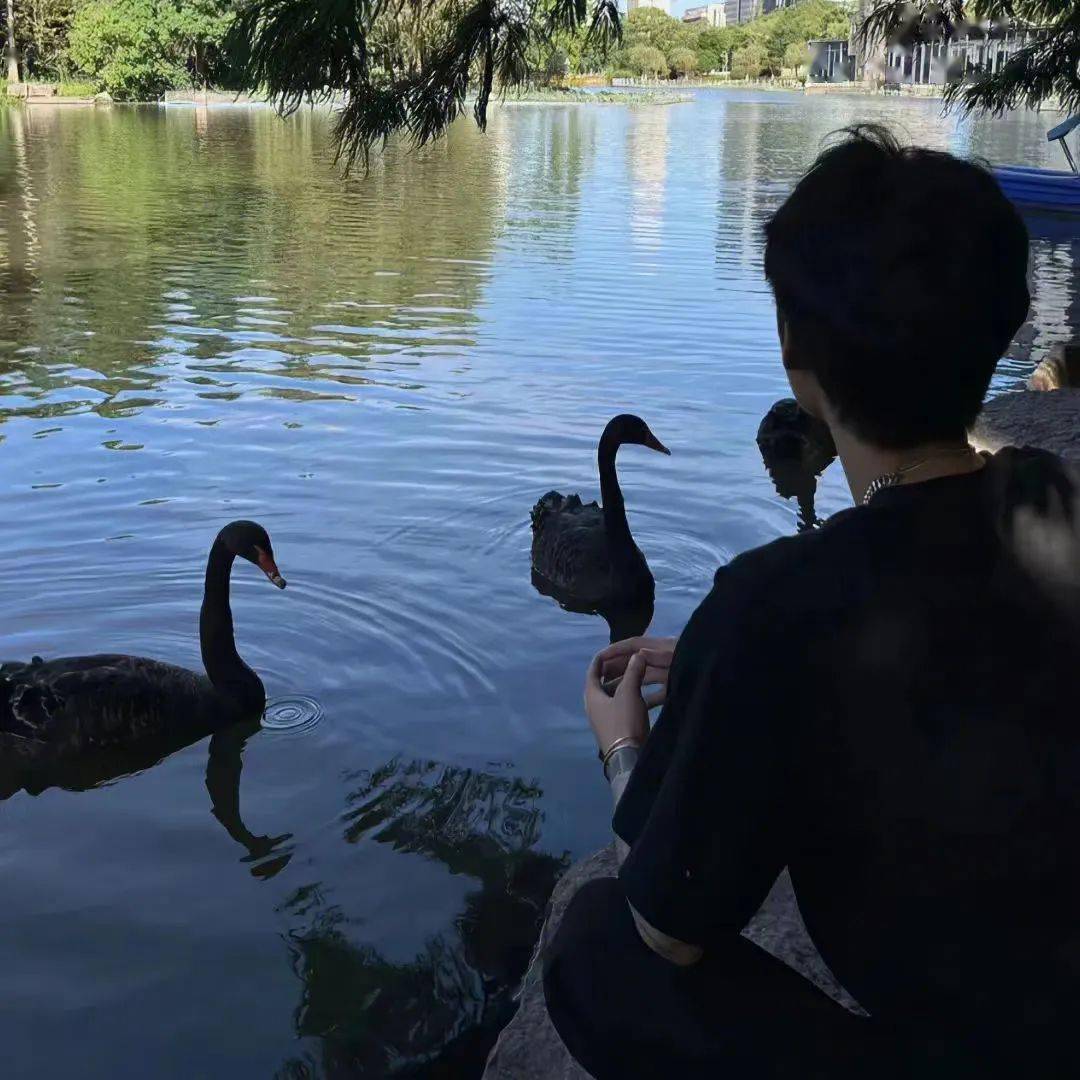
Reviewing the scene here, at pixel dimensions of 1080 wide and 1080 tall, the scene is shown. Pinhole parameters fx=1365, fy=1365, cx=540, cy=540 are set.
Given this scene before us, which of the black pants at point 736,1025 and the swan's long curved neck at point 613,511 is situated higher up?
the black pants at point 736,1025

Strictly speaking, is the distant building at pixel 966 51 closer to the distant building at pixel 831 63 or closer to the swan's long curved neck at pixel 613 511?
the distant building at pixel 831 63

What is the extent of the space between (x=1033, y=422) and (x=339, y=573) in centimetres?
450

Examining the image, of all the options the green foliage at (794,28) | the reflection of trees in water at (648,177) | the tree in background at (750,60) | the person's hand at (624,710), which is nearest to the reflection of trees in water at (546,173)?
the reflection of trees in water at (648,177)

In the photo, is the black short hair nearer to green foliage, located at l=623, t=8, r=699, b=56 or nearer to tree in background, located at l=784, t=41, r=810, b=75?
green foliage, located at l=623, t=8, r=699, b=56

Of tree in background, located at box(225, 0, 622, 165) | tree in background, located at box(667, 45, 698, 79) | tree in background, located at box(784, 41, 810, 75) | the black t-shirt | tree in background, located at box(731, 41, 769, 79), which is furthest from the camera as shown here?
tree in background, located at box(731, 41, 769, 79)

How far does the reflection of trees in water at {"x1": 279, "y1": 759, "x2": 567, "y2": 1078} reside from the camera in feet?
11.2

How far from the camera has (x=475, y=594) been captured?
22.4 ft

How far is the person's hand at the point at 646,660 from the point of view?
2332 millimetres

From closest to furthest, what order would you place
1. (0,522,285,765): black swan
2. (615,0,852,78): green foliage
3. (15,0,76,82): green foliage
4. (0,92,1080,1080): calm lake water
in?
(0,92,1080,1080): calm lake water
(0,522,285,765): black swan
(15,0,76,82): green foliage
(615,0,852,78): green foliage

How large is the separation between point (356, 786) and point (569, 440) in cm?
518

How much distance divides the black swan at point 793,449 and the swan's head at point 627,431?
1498mm

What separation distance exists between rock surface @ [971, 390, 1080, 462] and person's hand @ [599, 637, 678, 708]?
18.2 feet

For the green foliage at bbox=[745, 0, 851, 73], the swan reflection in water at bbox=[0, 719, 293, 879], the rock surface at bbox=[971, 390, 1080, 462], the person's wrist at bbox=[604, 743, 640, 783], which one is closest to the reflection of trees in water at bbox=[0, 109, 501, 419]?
the rock surface at bbox=[971, 390, 1080, 462]

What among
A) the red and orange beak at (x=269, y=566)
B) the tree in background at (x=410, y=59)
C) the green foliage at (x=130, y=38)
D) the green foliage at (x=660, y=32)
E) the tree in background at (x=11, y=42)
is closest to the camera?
the tree in background at (x=410, y=59)
